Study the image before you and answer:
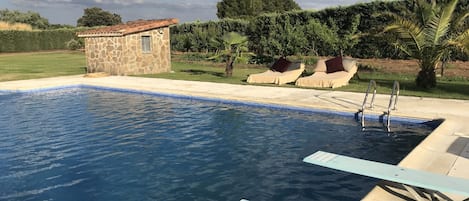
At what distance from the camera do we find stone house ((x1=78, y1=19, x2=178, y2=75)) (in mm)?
21703

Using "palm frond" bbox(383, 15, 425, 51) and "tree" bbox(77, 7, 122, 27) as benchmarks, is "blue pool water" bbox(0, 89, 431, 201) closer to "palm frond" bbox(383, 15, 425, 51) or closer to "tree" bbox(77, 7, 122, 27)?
"palm frond" bbox(383, 15, 425, 51)

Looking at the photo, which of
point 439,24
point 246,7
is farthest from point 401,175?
point 246,7

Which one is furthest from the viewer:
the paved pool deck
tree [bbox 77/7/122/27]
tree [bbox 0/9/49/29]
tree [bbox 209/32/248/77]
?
tree [bbox 77/7/122/27]

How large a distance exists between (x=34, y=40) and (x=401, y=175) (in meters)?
49.9

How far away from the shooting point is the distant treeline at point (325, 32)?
22.4 meters

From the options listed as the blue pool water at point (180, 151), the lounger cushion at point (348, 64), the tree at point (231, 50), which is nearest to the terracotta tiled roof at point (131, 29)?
the tree at point (231, 50)

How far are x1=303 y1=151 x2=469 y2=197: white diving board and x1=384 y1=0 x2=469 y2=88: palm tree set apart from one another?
897 cm

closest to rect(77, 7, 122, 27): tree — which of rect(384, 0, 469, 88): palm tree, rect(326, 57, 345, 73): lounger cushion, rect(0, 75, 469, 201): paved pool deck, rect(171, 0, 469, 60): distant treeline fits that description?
rect(171, 0, 469, 60): distant treeline

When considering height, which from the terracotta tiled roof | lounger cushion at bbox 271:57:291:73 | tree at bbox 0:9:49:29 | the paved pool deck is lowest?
the paved pool deck

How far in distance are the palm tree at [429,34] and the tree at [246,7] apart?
49.4 metres

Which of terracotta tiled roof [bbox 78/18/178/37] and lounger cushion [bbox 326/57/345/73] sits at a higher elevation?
terracotta tiled roof [bbox 78/18/178/37]

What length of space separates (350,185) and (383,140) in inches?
119

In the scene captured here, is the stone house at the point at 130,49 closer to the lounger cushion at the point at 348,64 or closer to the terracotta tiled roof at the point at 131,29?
the terracotta tiled roof at the point at 131,29

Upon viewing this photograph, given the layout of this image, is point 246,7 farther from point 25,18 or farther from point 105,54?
point 105,54
